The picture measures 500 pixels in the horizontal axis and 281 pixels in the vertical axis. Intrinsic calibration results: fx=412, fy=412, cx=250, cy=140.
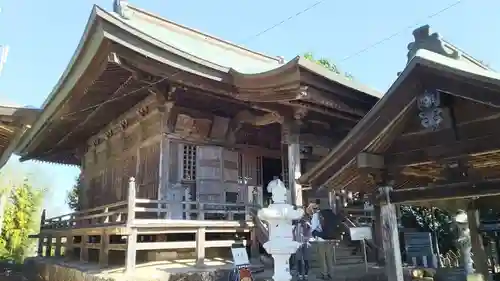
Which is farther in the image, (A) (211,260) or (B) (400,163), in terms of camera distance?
(A) (211,260)

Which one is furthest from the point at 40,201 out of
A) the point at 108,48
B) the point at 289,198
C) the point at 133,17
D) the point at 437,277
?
the point at 437,277

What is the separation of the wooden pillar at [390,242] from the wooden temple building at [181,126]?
13.8 ft

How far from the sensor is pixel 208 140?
12117 millimetres

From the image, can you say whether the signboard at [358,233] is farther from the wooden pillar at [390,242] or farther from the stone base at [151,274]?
the wooden pillar at [390,242]

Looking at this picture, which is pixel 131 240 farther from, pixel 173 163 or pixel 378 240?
pixel 378 240

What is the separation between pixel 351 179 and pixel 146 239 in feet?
23.9

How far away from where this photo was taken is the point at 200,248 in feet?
30.4

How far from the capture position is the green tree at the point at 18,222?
69.7 ft

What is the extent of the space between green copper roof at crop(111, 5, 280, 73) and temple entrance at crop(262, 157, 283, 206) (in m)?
3.08

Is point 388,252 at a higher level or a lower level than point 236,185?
lower

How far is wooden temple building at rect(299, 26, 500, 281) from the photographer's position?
13.6ft

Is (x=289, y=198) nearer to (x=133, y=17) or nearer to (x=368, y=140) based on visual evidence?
(x=368, y=140)

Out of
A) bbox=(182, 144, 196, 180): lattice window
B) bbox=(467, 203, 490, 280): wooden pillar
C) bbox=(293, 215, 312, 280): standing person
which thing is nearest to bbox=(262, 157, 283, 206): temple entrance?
bbox=(182, 144, 196, 180): lattice window

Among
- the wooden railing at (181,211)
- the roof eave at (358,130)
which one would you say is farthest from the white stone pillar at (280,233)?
the wooden railing at (181,211)
